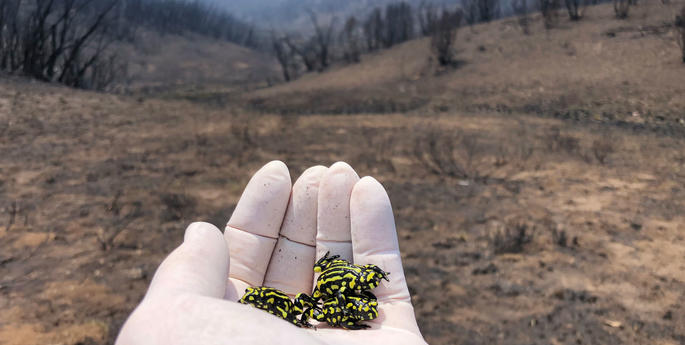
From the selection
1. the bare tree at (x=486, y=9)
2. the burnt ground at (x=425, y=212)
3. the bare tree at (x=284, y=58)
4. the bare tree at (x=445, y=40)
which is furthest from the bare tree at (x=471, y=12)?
the burnt ground at (x=425, y=212)

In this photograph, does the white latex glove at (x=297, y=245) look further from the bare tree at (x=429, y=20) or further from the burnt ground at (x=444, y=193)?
the bare tree at (x=429, y=20)

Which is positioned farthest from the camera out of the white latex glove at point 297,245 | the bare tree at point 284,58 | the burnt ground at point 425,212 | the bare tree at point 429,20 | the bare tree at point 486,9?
the bare tree at point 284,58

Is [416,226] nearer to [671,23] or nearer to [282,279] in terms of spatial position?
[282,279]

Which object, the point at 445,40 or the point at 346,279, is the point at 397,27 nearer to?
the point at 445,40

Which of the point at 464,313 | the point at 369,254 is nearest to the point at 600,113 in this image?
the point at 464,313

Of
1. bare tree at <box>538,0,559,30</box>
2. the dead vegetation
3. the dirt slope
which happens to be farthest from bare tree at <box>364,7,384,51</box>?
the dead vegetation
